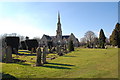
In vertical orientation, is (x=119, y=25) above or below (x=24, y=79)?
above

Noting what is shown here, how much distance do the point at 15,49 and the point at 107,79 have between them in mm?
25340

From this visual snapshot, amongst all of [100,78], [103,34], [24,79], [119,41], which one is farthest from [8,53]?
[103,34]

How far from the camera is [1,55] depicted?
56.4 ft

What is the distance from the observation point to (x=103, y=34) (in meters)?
72.1

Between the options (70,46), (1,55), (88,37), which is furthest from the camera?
(88,37)

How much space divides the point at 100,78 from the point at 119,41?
174ft

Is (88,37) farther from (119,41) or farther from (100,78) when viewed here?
(100,78)

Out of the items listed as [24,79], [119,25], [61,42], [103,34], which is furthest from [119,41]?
[24,79]

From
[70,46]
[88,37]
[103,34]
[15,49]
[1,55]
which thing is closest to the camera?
[1,55]

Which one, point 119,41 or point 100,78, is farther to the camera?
point 119,41

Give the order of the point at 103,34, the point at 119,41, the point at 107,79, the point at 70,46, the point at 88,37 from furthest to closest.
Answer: the point at 88,37 → the point at 103,34 → the point at 119,41 → the point at 70,46 → the point at 107,79

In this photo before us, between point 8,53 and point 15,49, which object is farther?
point 15,49

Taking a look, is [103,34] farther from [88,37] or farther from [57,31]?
[57,31]

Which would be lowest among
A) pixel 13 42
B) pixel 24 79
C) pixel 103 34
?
pixel 24 79
